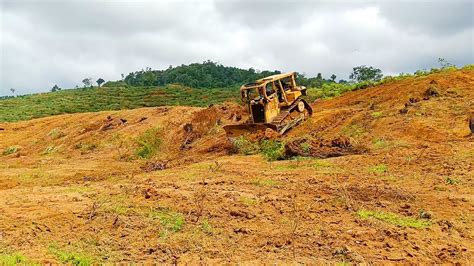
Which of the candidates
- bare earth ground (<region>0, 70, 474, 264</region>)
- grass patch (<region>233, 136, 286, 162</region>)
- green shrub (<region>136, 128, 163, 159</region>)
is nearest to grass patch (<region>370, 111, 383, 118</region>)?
bare earth ground (<region>0, 70, 474, 264</region>)

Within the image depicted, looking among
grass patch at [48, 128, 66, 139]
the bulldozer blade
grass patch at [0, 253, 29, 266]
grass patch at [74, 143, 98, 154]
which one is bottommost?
grass patch at [0, 253, 29, 266]

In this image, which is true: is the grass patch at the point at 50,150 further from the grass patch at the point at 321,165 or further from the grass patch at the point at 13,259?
the grass patch at the point at 13,259

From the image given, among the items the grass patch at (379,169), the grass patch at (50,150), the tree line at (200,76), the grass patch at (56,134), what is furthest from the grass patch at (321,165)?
the tree line at (200,76)

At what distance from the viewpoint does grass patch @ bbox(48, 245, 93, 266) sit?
19.3 feet

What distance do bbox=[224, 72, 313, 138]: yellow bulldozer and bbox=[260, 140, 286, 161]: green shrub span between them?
113cm

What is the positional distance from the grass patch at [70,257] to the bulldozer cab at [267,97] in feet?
32.9

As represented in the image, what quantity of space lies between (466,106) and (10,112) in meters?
46.6

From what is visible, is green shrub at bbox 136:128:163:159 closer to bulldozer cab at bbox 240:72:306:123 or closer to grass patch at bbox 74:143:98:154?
grass patch at bbox 74:143:98:154

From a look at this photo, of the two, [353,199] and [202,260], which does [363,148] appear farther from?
[202,260]

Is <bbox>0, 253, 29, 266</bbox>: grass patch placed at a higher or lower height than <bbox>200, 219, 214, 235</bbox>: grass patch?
higher

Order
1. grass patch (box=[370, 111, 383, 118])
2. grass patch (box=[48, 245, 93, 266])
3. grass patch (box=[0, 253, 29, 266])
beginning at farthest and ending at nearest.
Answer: grass patch (box=[370, 111, 383, 118]) < grass patch (box=[48, 245, 93, 266]) < grass patch (box=[0, 253, 29, 266])

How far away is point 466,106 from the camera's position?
14.1 m

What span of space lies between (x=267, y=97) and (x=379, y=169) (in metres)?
6.27

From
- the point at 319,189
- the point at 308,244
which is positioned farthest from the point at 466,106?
the point at 308,244
